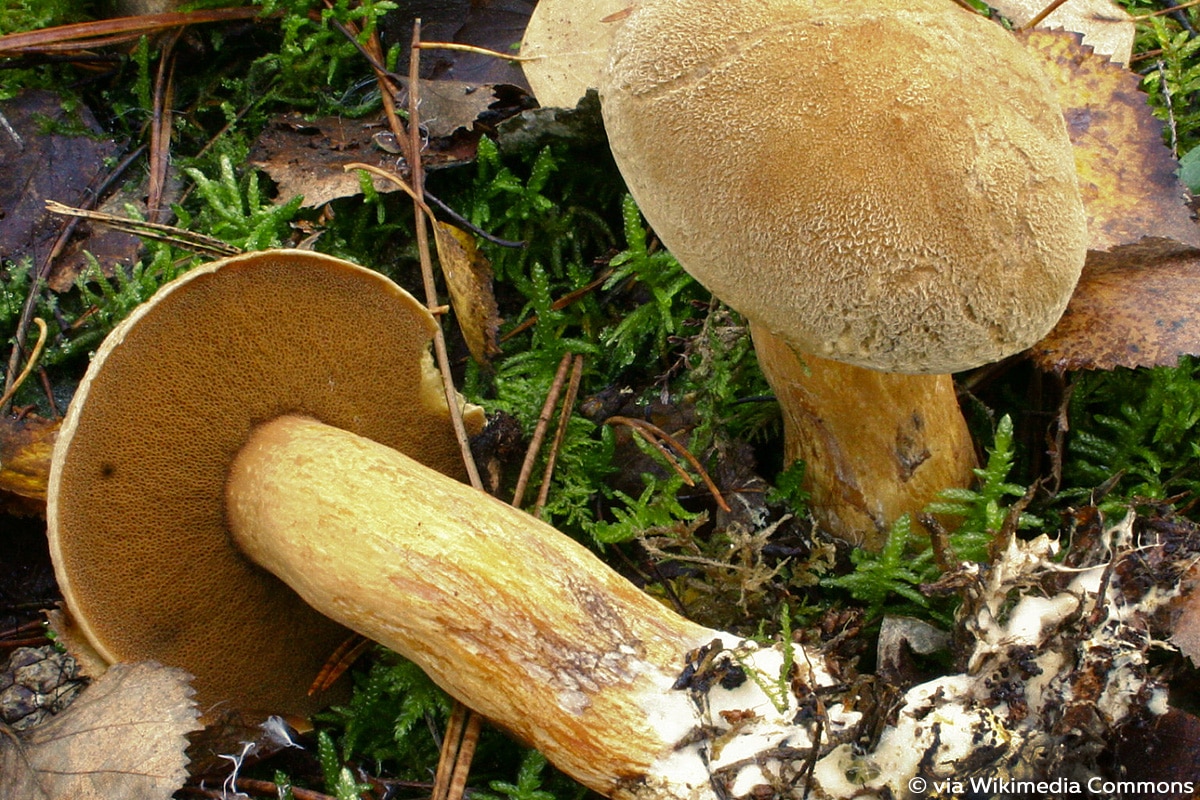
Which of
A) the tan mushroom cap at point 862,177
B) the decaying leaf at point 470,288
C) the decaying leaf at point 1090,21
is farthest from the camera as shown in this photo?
the decaying leaf at point 1090,21

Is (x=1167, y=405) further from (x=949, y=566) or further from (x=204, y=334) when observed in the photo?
(x=204, y=334)

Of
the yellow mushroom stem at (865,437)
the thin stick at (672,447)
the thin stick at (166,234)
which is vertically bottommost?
the thin stick at (672,447)

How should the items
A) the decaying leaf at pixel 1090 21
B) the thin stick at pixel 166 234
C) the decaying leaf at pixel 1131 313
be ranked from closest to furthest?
1. the decaying leaf at pixel 1131 313
2. the thin stick at pixel 166 234
3. the decaying leaf at pixel 1090 21

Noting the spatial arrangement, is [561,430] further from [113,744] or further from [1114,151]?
[1114,151]

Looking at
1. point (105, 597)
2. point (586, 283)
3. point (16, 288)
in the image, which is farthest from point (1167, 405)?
point (16, 288)

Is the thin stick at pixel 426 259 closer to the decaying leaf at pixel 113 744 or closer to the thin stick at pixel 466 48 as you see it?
the thin stick at pixel 466 48

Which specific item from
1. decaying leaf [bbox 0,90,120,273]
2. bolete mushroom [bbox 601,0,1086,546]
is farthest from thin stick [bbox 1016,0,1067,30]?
decaying leaf [bbox 0,90,120,273]

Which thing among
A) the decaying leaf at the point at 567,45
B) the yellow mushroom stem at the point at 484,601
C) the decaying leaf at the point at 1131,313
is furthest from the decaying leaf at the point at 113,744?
the decaying leaf at the point at 1131,313
